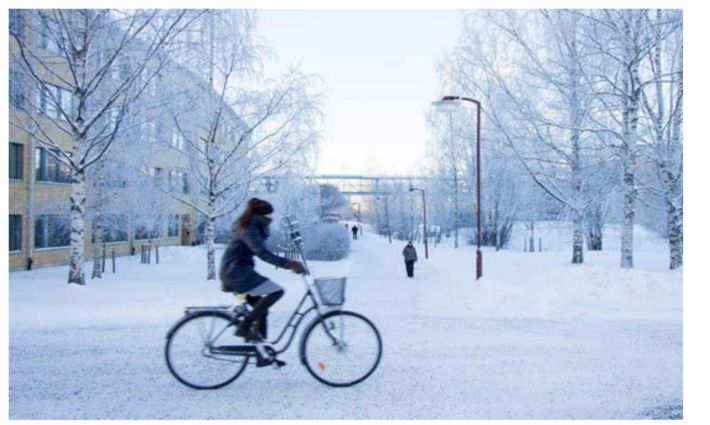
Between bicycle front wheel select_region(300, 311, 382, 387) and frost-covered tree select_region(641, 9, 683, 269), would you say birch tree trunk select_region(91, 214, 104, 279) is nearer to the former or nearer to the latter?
bicycle front wheel select_region(300, 311, 382, 387)

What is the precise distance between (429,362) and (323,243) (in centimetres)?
2203

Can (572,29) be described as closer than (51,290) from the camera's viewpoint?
No

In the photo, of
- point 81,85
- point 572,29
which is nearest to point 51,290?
point 81,85

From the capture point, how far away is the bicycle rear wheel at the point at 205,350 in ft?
17.1

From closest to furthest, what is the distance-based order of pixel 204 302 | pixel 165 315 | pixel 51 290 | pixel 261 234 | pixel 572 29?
pixel 261 234, pixel 165 315, pixel 204 302, pixel 51 290, pixel 572 29

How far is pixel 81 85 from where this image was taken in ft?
42.3

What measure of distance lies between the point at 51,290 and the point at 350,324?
1008 centimetres

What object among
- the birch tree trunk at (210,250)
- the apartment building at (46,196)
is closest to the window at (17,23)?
the apartment building at (46,196)

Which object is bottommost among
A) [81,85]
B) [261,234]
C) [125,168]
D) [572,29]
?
[261,234]

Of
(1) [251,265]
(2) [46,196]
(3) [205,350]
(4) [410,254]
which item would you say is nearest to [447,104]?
(4) [410,254]

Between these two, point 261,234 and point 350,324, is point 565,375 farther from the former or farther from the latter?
point 261,234

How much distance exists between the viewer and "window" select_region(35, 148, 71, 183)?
22802mm

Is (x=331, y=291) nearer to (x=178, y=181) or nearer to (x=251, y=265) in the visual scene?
(x=251, y=265)

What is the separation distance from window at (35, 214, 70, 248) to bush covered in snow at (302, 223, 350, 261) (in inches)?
432
